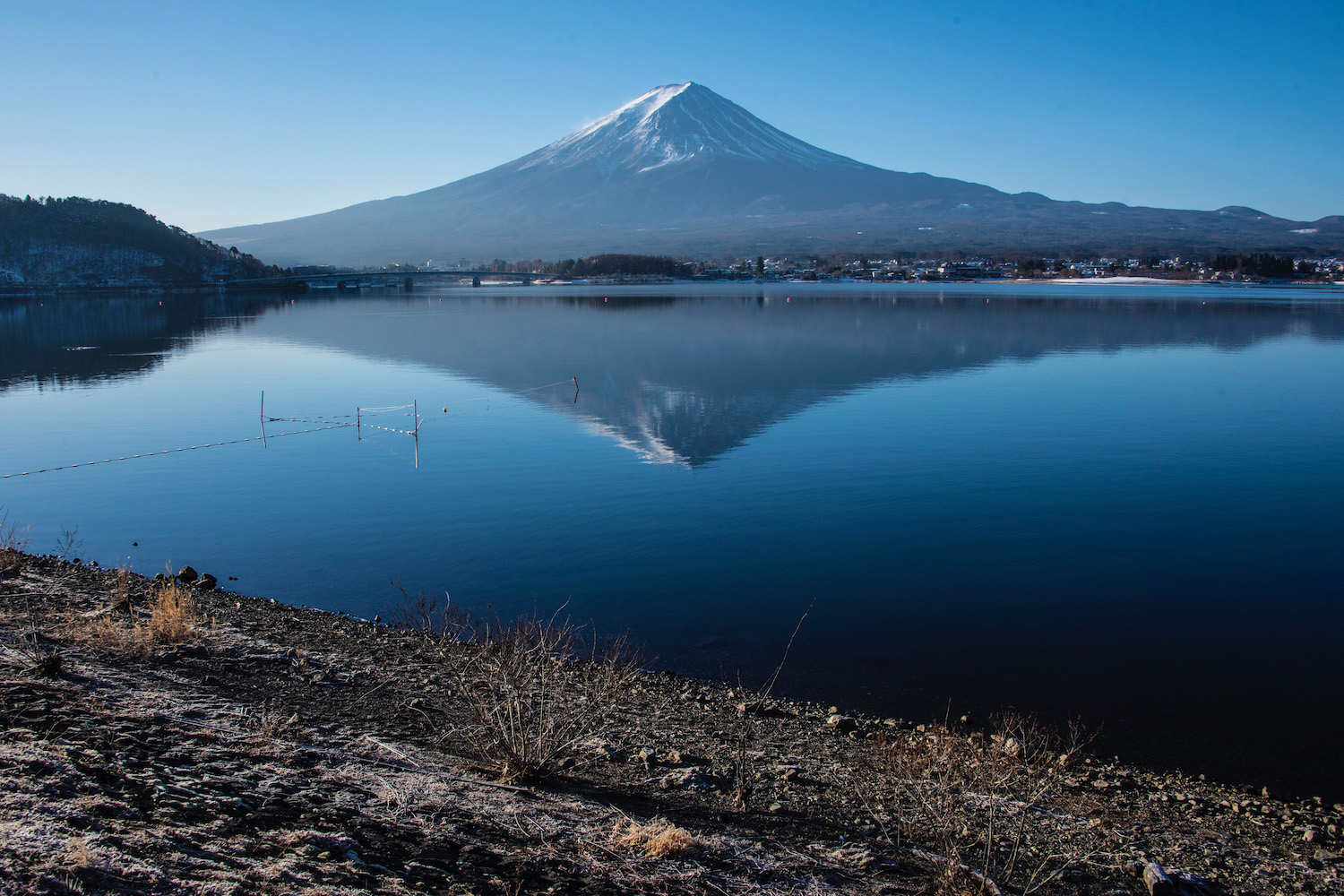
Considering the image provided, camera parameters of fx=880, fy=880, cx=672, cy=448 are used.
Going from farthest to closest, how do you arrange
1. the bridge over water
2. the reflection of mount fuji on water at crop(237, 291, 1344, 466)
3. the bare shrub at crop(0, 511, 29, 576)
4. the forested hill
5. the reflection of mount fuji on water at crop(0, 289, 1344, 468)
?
the bridge over water → the forested hill → the reflection of mount fuji on water at crop(0, 289, 1344, 468) → the reflection of mount fuji on water at crop(237, 291, 1344, 466) → the bare shrub at crop(0, 511, 29, 576)

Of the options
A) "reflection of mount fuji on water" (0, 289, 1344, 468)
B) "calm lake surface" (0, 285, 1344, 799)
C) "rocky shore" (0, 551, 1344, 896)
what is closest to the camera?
"rocky shore" (0, 551, 1344, 896)

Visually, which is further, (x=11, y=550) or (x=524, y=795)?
(x=11, y=550)

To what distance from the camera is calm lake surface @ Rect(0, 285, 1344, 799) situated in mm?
7117

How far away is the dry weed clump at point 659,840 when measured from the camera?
3715 mm

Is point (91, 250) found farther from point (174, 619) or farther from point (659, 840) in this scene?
point (659, 840)

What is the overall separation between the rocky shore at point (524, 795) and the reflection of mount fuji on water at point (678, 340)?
926cm

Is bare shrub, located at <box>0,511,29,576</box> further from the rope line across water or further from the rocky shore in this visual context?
the rope line across water

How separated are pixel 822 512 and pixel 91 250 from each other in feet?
365

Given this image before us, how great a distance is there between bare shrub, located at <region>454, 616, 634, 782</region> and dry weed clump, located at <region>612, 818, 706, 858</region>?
69 centimetres

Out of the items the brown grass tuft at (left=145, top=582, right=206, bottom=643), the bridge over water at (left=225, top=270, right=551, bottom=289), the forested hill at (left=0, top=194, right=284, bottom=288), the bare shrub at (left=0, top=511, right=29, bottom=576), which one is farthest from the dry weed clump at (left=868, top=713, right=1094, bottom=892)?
the bridge over water at (left=225, top=270, right=551, bottom=289)

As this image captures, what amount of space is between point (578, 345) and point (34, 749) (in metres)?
31.2

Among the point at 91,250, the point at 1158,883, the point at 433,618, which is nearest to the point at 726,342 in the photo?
the point at 433,618

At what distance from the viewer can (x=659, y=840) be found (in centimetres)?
373

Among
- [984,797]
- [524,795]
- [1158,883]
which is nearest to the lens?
[1158,883]
